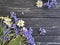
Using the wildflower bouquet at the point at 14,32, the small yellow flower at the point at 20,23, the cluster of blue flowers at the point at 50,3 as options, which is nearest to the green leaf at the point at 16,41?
the wildflower bouquet at the point at 14,32

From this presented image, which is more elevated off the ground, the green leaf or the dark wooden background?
the dark wooden background

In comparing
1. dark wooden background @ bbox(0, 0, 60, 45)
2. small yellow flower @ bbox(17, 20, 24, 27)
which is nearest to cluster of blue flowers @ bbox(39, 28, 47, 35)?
dark wooden background @ bbox(0, 0, 60, 45)

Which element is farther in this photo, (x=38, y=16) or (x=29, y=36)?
(x=38, y=16)

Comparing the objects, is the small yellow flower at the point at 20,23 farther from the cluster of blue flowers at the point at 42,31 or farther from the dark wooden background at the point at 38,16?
the cluster of blue flowers at the point at 42,31

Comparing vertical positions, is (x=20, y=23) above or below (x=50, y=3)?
below

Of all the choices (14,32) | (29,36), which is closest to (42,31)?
(29,36)

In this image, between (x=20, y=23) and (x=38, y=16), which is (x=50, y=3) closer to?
(x=38, y=16)

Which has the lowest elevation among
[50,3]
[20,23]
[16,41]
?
[16,41]

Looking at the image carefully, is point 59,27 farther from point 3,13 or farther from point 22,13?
point 3,13

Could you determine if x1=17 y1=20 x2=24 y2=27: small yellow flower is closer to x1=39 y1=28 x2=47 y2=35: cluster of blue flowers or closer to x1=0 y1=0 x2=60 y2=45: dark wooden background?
x1=0 y1=0 x2=60 y2=45: dark wooden background
